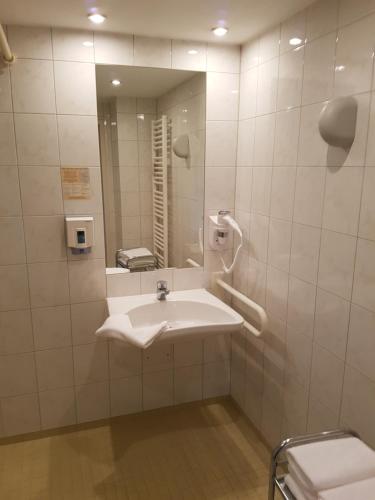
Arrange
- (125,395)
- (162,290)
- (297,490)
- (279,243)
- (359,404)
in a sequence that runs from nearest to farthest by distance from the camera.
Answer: (297,490), (359,404), (279,243), (162,290), (125,395)

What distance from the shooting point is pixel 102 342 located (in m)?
2.38

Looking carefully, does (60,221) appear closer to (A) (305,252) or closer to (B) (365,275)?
(A) (305,252)

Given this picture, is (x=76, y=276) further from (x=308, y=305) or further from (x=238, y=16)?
(x=238, y=16)

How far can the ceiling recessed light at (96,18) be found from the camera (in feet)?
5.76

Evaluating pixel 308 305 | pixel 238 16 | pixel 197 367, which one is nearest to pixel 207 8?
pixel 238 16

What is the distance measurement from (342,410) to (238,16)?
1.83 meters

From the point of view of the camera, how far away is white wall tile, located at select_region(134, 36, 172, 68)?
2.08 m

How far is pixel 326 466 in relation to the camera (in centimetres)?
123

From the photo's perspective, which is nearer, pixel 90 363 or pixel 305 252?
pixel 305 252

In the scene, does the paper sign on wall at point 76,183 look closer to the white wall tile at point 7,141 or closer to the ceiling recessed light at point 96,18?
the white wall tile at point 7,141

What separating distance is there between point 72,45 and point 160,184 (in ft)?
2.84

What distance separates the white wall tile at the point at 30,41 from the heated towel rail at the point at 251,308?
64.0 inches

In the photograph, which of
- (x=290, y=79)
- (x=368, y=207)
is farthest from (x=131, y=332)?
(x=290, y=79)

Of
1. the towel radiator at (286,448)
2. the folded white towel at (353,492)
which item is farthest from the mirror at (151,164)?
the folded white towel at (353,492)
